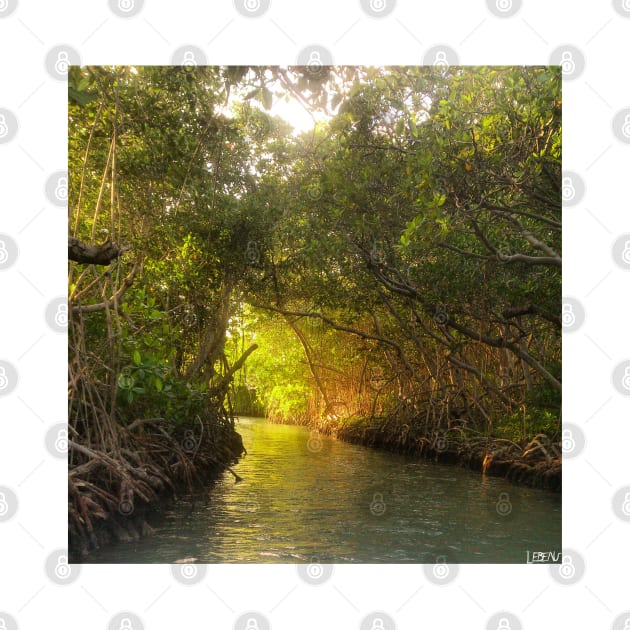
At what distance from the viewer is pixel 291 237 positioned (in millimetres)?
12164

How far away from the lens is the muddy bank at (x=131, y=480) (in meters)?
5.85

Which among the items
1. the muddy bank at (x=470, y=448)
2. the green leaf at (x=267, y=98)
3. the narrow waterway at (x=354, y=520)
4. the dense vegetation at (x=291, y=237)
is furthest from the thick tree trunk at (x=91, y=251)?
the muddy bank at (x=470, y=448)

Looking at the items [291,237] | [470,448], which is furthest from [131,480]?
[470,448]

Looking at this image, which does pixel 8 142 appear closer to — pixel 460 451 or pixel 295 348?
pixel 460 451

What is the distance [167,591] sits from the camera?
4617mm

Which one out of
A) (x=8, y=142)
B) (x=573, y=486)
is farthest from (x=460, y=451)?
(x=8, y=142)

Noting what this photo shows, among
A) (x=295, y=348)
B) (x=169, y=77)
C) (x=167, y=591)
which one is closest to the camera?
(x=167, y=591)

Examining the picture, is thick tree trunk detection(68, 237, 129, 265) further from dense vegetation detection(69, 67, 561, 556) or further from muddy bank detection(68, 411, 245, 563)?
muddy bank detection(68, 411, 245, 563)

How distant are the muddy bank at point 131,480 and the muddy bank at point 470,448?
5.13 m

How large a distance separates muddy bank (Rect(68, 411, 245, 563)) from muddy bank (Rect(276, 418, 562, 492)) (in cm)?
513

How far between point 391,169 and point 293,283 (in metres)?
5.88

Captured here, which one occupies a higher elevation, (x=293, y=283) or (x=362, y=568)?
(x=293, y=283)

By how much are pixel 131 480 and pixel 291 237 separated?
6388 millimetres

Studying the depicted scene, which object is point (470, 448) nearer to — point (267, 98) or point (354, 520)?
point (354, 520)
